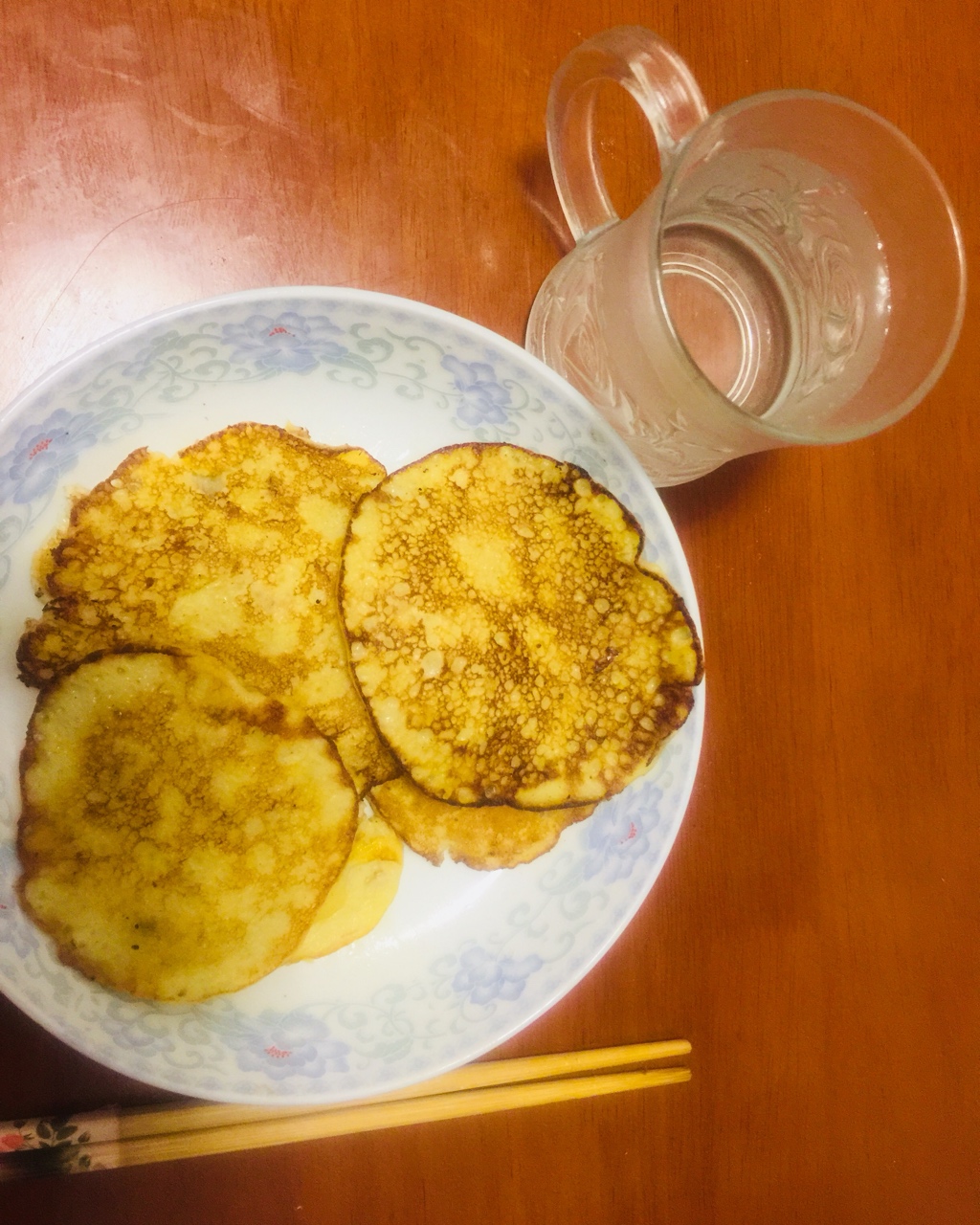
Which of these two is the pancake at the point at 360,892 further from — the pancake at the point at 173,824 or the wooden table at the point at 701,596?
the wooden table at the point at 701,596

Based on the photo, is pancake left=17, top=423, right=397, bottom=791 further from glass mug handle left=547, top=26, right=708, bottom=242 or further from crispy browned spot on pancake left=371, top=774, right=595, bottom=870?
glass mug handle left=547, top=26, right=708, bottom=242

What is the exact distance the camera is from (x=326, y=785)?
0.76 meters

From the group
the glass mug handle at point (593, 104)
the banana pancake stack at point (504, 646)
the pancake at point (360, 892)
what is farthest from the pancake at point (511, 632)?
the glass mug handle at point (593, 104)

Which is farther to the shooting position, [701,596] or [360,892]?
[701,596]

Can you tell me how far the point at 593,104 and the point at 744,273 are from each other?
0.25 metres

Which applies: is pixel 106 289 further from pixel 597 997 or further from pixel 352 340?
pixel 597 997

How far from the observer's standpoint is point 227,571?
2.50 ft

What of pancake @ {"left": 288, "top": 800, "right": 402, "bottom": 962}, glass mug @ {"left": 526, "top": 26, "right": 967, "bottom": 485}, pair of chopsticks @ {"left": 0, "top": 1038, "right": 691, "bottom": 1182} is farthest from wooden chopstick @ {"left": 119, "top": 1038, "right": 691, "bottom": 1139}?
glass mug @ {"left": 526, "top": 26, "right": 967, "bottom": 485}

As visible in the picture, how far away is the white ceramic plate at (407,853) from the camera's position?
0.70 meters

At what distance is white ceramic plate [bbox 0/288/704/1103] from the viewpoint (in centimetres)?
70

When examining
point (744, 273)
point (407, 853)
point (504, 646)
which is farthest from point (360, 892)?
point (744, 273)

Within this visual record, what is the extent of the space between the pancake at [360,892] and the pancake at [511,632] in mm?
103

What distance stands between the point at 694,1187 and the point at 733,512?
838 millimetres

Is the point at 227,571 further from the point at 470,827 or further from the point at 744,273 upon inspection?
the point at 744,273
